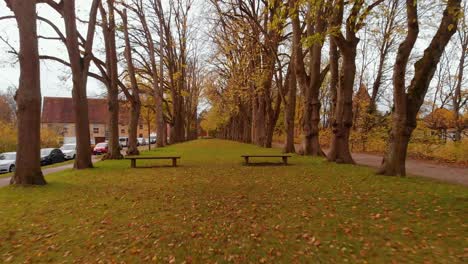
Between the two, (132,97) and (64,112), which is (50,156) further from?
(64,112)

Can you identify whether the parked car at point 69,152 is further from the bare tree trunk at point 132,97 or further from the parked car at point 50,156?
the bare tree trunk at point 132,97

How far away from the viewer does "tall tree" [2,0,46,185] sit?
8.17 m

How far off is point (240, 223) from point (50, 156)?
24074 mm

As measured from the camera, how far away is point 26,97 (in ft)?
26.8

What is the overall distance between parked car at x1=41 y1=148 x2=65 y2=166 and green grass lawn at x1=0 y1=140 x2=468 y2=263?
A: 17247 millimetres

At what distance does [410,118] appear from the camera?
831cm

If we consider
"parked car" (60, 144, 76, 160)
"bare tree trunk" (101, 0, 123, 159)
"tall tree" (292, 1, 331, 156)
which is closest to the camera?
"tall tree" (292, 1, 331, 156)

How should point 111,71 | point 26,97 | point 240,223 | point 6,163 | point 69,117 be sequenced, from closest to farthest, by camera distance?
A: point 240,223 < point 26,97 < point 111,71 < point 6,163 < point 69,117

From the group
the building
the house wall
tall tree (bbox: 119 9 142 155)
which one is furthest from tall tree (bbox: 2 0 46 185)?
the building

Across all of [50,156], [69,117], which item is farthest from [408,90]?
[69,117]

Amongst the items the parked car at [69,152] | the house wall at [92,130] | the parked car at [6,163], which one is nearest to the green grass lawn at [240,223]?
the parked car at [6,163]

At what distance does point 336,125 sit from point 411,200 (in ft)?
21.0

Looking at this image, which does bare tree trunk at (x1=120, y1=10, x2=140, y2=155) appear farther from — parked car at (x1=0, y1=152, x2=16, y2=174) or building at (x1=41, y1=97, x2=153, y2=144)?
building at (x1=41, y1=97, x2=153, y2=144)

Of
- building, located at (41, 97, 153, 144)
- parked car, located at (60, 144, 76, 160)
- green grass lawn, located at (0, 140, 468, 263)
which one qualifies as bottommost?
green grass lawn, located at (0, 140, 468, 263)
